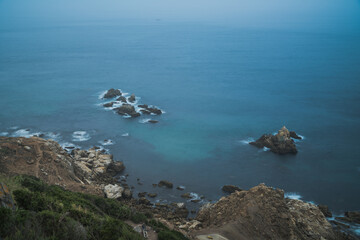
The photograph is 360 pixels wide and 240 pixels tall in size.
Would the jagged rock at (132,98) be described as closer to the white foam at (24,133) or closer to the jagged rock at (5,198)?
the white foam at (24,133)

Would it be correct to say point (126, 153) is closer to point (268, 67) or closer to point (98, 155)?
point (98, 155)

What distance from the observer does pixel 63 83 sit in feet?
295

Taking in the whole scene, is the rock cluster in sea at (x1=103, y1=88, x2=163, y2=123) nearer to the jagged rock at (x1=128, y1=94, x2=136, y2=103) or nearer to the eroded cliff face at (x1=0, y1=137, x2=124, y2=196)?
the jagged rock at (x1=128, y1=94, x2=136, y2=103)

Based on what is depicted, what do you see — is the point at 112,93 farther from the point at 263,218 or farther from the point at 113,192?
the point at 263,218

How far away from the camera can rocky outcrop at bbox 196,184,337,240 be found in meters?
27.1

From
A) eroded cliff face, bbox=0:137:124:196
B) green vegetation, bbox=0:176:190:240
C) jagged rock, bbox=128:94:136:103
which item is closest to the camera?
green vegetation, bbox=0:176:190:240

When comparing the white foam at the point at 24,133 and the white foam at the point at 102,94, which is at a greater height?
the white foam at the point at 102,94

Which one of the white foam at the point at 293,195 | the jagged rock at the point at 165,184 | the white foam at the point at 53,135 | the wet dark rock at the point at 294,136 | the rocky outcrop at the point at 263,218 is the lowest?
the white foam at the point at 293,195

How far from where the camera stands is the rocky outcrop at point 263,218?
88.8 feet

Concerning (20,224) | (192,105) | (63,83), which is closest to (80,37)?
(63,83)

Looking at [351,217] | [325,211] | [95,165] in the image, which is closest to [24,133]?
[95,165]

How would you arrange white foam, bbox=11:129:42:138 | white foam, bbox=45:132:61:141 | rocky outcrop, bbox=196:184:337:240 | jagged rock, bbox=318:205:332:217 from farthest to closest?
white foam, bbox=11:129:42:138 < white foam, bbox=45:132:61:141 < jagged rock, bbox=318:205:332:217 < rocky outcrop, bbox=196:184:337:240

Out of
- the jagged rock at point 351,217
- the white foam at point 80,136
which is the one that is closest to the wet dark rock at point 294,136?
the jagged rock at point 351,217

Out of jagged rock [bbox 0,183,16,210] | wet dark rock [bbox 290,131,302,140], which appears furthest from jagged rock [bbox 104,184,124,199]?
wet dark rock [bbox 290,131,302,140]
